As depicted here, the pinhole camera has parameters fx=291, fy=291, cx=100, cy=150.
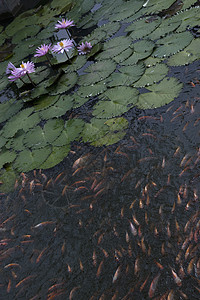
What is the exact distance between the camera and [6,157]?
3652mm

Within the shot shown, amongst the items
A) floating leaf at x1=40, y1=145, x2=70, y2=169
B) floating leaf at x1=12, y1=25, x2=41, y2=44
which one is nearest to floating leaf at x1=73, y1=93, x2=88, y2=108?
floating leaf at x1=40, y1=145, x2=70, y2=169

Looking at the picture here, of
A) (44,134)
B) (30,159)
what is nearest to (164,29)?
(44,134)

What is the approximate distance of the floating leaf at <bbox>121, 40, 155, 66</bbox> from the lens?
4102mm

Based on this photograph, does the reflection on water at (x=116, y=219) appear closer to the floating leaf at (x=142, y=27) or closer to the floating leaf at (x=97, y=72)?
the floating leaf at (x=97, y=72)

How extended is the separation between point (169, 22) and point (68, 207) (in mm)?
3215

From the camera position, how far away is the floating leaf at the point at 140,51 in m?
4.10

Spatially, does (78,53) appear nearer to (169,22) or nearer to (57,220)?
(169,22)

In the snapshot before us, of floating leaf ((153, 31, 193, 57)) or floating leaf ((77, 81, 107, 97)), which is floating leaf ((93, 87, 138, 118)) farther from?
floating leaf ((153, 31, 193, 57))

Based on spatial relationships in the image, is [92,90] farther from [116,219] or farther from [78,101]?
[116,219]

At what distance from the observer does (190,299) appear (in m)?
2.00

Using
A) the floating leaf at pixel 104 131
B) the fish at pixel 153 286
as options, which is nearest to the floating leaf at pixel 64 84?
the floating leaf at pixel 104 131

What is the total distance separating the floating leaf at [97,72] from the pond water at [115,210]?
0.40 meters

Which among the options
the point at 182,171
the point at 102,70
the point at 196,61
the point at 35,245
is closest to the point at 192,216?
the point at 182,171

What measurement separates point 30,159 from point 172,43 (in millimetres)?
2491
